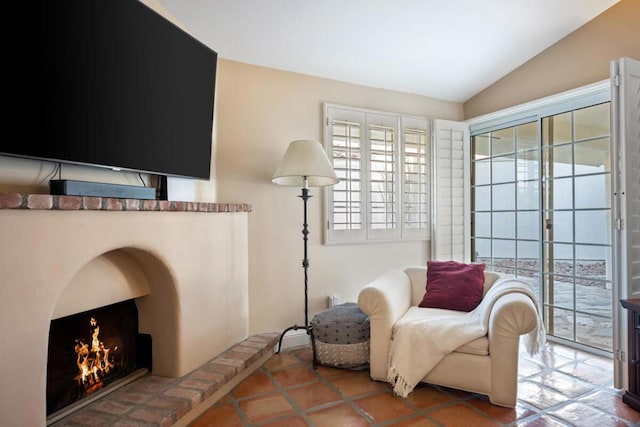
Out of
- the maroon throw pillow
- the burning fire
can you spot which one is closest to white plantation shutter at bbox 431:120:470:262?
the maroon throw pillow

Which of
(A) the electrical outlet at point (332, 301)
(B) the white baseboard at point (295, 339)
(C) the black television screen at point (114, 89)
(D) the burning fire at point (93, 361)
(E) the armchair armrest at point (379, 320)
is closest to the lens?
(C) the black television screen at point (114, 89)

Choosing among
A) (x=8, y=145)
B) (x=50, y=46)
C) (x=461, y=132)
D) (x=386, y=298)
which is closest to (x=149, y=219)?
(x=8, y=145)

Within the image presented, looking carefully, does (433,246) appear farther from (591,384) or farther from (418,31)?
(418,31)

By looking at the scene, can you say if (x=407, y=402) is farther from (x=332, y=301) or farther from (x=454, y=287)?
(x=332, y=301)

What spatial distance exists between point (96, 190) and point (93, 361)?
93cm

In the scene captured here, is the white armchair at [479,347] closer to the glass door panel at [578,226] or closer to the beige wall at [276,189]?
the beige wall at [276,189]

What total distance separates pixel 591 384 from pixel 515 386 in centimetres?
75

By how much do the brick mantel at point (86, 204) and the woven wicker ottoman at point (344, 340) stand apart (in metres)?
1.19

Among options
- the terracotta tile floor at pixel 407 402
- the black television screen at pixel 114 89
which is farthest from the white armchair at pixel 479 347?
the black television screen at pixel 114 89

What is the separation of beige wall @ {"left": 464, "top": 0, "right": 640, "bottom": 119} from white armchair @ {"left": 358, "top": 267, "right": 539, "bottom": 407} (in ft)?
6.48

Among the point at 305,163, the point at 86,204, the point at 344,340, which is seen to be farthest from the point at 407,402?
the point at 86,204

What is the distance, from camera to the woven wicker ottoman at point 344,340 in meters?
2.67

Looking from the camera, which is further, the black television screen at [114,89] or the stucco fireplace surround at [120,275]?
the black television screen at [114,89]

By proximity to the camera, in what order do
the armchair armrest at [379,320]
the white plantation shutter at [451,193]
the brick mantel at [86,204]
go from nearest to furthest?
the brick mantel at [86,204] → the armchair armrest at [379,320] → the white plantation shutter at [451,193]
